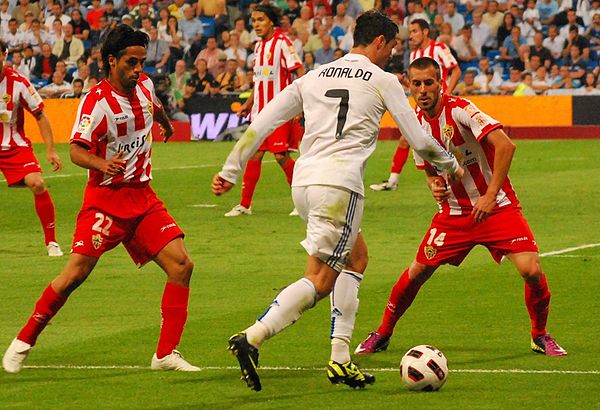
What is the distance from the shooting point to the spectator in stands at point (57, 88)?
31.4 metres

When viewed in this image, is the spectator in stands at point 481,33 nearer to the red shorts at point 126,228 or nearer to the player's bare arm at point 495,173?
the player's bare arm at point 495,173

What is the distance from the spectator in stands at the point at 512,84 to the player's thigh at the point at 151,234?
73.7 feet

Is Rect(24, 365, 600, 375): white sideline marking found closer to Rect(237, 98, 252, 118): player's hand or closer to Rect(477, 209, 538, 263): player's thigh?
Rect(477, 209, 538, 263): player's thigh

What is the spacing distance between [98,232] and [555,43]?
79.9ft

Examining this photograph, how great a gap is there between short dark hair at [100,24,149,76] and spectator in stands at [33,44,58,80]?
24841mm

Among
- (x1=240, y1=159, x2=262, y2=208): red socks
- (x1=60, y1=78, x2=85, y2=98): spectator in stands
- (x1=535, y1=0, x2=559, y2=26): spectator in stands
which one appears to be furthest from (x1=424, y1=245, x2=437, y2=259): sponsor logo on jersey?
(x1=535, y1=0, x2=559, y2=26): spectator in stands

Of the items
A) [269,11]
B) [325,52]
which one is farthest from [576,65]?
[269,11]

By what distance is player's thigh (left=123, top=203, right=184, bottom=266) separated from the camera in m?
8.20

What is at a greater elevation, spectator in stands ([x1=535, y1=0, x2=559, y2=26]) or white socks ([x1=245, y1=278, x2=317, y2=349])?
white socks ([x1=245, y1=278, x2=317, y2=349])

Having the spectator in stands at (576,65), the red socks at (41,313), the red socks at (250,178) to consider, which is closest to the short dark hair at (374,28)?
the red socks at (41,313)

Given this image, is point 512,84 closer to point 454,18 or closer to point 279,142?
point 454,18

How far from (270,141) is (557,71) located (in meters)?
14.5

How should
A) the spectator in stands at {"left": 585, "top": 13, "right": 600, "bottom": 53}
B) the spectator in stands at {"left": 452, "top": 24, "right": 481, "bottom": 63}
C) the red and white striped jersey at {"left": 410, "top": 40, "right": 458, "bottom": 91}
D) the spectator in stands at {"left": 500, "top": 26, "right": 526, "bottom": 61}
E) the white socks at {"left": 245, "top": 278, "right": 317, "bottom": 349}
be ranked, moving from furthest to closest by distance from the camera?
the spectator in stands at {"left": 452, "top": 24, "right": 481, "bottom": 63}
the spectator in stands at {"left": 500, "top": 26, "right": 526, "bottom": 61}
the spectator in stands at {"left": 585, "top": 13, "right": 600, "bottom": 53}
the red and white striped jersey at {"left": 410, "top": 40, "right": 458, "bottom": 91}
the white socks at {"left": 245, "top": 278, "right": 317, "bottom": 349}

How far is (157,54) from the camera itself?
107ft
